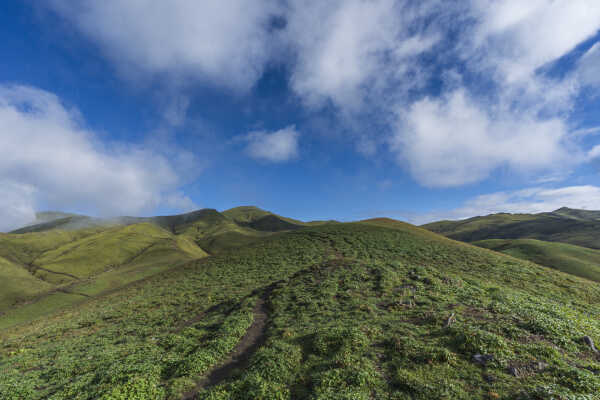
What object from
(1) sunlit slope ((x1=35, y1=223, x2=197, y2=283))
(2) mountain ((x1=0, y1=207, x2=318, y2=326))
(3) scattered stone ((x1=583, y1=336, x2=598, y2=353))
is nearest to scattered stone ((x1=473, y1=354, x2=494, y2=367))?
(3) scattered stone ((x1=583, y1=336, x2=598, y2=353))

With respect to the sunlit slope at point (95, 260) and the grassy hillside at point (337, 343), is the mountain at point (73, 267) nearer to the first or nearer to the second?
the sunlit slope at point (95, 260)

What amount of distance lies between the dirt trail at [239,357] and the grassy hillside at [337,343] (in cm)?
9

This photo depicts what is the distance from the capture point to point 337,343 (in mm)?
13617

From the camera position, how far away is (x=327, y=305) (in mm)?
21094

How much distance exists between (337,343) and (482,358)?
7082mm

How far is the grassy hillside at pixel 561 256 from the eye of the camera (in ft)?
158

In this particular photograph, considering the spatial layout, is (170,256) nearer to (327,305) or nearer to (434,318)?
(327,305)

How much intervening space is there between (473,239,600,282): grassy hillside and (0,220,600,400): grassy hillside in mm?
29171

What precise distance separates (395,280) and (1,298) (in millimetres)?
110597

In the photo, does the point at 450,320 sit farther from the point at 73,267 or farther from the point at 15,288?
the point at 73,267

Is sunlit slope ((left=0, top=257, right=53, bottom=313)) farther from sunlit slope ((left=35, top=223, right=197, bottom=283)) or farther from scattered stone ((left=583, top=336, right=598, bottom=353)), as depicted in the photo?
scattered stone ((left=583, top=336, right=598, bottom=353))

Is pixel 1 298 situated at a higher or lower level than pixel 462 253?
lower

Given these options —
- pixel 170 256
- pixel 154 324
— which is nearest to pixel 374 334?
pixel 154 324

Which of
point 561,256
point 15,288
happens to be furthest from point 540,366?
point 15,288
